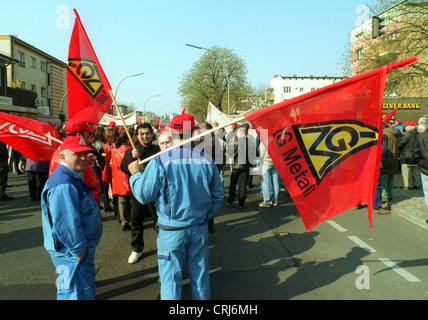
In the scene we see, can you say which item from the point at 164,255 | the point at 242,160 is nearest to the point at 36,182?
the point at 242,160

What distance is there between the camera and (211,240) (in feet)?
18.5

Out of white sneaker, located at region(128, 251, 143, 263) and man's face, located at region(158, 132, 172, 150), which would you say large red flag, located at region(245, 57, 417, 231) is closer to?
man's face, located at region(158, 132, 172, 150)

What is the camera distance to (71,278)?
264 centimetres

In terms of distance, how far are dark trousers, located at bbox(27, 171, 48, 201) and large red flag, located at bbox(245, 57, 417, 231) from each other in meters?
7.38

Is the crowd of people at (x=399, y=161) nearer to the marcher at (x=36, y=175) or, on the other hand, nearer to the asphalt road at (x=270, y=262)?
the asphalt road at (x=270, y=262)

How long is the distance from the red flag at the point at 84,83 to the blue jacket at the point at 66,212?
2054 millimetres

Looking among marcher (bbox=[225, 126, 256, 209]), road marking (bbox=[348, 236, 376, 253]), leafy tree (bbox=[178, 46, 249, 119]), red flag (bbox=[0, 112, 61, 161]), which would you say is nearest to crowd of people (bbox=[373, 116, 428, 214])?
road marking (bbox=[348, 236, 376, 253])

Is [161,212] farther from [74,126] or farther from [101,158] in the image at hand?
[101,158]

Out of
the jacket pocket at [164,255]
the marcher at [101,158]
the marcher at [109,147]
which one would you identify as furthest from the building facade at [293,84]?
the jacket pocket at [164,255]

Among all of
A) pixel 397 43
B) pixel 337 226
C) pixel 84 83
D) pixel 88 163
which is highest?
pixel 397 43

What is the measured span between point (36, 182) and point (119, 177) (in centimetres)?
446

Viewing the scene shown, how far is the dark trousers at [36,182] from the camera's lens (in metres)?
8.54

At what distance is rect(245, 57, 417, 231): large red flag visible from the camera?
3.05 metres
